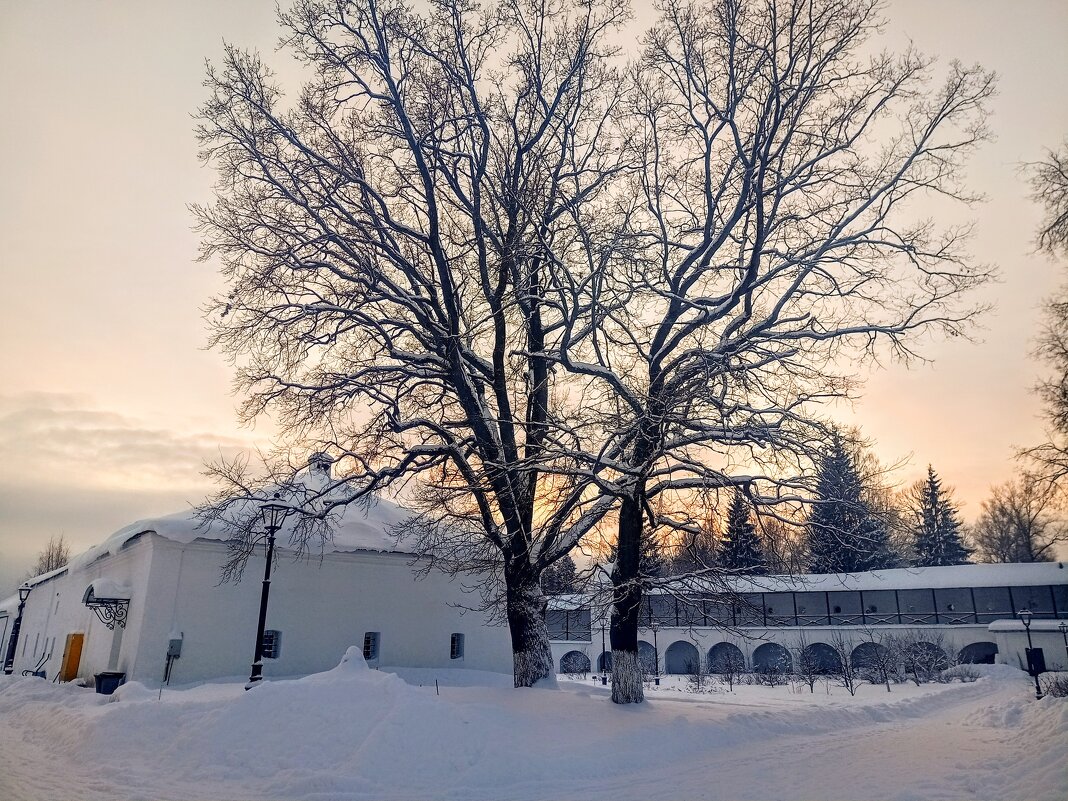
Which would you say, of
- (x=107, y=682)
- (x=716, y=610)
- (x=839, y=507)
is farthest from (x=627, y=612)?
(x=107, y=682)

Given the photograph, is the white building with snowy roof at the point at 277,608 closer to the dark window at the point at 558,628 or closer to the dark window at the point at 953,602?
the dark window at the point at 953,602

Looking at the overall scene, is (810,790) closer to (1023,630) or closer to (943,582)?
(1023,630)

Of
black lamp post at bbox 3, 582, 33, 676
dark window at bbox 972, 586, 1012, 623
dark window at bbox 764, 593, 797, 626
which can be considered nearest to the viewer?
black lamp post at bbox 3, 582, 33, 676

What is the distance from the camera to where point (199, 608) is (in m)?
20.0

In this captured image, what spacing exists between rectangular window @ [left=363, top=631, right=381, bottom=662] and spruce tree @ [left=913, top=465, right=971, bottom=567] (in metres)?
49.3

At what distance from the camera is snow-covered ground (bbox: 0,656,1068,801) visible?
968cm

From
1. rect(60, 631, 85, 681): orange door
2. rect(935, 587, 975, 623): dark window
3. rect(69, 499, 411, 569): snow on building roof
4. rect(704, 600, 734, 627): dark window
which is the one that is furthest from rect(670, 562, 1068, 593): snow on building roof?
rect(60, 631, 85, 681): orange door

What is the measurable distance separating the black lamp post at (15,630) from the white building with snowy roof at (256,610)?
12.1m

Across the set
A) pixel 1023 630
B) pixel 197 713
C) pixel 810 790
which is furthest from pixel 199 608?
pixel 1023 630

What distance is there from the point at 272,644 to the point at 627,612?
12.2 metres

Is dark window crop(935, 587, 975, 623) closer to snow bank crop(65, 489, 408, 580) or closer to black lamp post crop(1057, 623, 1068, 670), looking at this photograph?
black lamp post crop(1057, 623, 1068, 670)

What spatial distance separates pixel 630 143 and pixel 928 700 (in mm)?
20610

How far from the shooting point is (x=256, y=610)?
20812 mm

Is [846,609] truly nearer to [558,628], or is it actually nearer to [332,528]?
[558,628]
